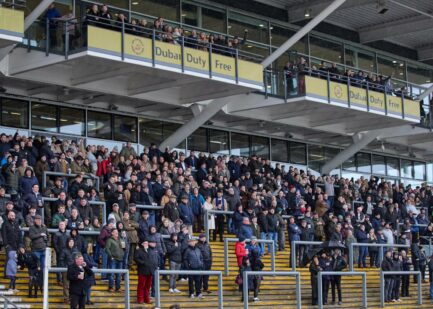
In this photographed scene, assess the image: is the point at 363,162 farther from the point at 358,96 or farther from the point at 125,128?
the point at 125,128

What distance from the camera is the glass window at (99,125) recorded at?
28.4 metres

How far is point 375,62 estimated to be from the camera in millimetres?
38094

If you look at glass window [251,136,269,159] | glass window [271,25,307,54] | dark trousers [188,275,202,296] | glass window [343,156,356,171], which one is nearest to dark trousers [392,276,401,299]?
dark trousers [188,275,202,296]

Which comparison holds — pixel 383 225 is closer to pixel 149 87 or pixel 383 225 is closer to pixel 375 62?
pixel 149 87

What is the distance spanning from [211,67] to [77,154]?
4.82 meters

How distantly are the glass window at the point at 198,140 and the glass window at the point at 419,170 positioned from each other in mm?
12821

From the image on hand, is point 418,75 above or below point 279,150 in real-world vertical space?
above

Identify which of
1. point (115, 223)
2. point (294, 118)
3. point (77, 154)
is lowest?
point (115, 223)

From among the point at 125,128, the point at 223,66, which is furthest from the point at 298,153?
the point at 223,66

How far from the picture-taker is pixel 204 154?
28.5 m

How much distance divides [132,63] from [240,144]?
33.9 feet

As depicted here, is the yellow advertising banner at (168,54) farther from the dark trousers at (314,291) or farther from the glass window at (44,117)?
the dark trousers at (314,291)

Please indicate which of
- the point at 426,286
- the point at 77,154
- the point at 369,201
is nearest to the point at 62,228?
the point at 77,154

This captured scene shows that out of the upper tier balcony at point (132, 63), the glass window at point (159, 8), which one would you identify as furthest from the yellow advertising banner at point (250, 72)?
the glass window at point (159, 8)
